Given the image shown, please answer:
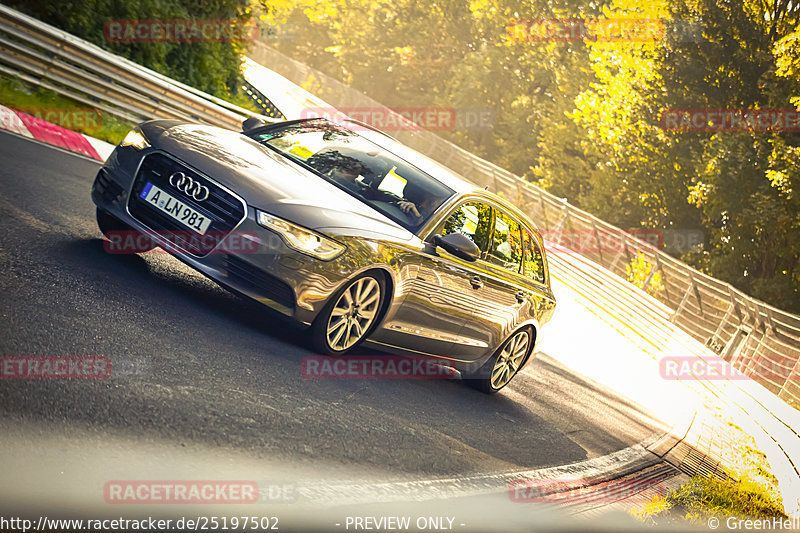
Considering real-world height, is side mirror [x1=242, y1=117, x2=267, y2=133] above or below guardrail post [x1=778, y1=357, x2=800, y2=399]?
above

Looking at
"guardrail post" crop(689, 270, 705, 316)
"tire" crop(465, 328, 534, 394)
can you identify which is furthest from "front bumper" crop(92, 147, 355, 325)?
"guardrail post" crop(689, 270, 705, 316)

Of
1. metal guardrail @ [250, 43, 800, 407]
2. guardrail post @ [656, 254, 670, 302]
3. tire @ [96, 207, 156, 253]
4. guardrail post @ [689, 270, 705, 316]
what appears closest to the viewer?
tire @ [96, 207, 156, 253]

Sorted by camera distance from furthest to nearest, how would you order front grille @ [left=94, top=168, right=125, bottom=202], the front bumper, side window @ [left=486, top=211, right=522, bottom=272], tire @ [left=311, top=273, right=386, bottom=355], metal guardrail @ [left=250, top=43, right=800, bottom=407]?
metal guardrail @ [left=250, top=43, right=800, bottom=407]
side window @ [left=486, top=211, right=522, bottom=272]
front grille @ [left=94, top=168, right=125, bottom=202]
tire @ [left=311, top=273, right=386, bottom=355]
the front bumper

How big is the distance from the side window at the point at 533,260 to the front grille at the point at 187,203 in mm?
3705

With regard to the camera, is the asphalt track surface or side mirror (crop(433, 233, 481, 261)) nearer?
the asphalt track surface

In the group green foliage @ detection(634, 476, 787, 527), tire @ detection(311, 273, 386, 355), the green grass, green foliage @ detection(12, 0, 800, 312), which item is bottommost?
the green grass

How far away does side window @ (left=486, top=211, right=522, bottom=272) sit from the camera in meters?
8.07

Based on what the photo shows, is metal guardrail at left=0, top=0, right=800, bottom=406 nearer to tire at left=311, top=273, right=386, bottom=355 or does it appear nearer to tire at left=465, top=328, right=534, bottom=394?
tire at left=465, top=328, right=534, bottom=394

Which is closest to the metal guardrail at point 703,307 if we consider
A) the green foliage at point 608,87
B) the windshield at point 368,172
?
the green foliage at point 608,87

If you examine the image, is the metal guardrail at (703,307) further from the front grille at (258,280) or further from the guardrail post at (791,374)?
the front grille at (258,280)

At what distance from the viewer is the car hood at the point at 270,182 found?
6.00 metres

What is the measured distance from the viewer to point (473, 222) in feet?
25.2

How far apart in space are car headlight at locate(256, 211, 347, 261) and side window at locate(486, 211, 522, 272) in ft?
7.39

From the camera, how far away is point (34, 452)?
3.61m
